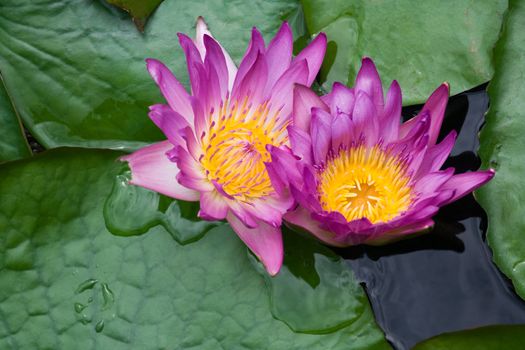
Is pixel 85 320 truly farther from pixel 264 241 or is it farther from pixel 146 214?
pixel 264 241

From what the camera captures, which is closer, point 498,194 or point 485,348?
point 485,348

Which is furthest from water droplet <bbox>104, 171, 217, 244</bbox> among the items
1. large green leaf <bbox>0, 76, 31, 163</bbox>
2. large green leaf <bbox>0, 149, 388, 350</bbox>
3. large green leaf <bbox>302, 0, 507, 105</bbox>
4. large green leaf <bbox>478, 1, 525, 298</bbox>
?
large green leaf <bbox>478, 1, 525, 298</bbox>

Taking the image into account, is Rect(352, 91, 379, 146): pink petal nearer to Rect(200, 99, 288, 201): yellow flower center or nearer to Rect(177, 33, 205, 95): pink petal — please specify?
Rect(200, 99, 288, 201): yellow flower center

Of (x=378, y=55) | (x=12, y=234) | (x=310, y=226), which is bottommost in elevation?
(x=12, y=234)

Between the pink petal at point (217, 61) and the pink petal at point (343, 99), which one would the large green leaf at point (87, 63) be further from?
the pink petal at point (343, 99)

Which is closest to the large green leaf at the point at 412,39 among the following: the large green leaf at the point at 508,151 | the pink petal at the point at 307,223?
the large green leaf at the point at 508,151

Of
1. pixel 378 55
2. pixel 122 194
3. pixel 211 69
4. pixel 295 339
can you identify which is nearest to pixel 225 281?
pixel 295 339

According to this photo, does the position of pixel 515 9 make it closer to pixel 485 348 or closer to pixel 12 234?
pixel 485 348
